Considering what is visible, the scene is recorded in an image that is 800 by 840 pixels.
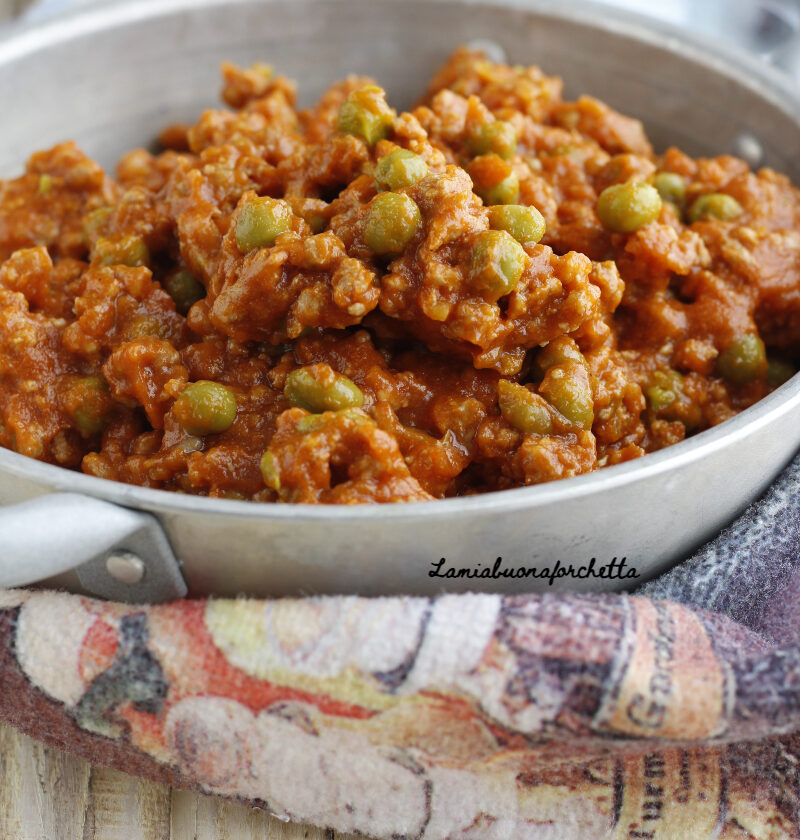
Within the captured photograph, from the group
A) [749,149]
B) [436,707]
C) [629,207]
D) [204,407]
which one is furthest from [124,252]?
[749,149]

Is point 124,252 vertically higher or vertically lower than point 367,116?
lower

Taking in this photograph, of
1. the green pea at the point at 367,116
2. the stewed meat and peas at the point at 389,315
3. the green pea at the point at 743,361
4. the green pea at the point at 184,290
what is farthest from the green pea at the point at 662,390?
the green pea at the point at 184,290

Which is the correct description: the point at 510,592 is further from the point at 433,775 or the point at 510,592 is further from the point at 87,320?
the point at 87,320

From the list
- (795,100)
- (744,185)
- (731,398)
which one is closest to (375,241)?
(731,398)

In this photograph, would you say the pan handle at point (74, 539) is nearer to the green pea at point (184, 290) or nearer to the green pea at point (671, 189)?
the green pea at point (184, 290)

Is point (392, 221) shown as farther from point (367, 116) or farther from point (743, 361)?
point (743, 361)

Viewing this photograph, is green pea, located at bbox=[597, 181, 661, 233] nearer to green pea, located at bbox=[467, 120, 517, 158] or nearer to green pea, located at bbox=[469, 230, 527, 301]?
green pea, located at bbox=[467, 120, 517, 158]

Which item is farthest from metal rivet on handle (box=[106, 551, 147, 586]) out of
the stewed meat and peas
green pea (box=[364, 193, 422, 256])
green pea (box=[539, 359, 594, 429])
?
green pea (box=[539, 359, 594, 429])
